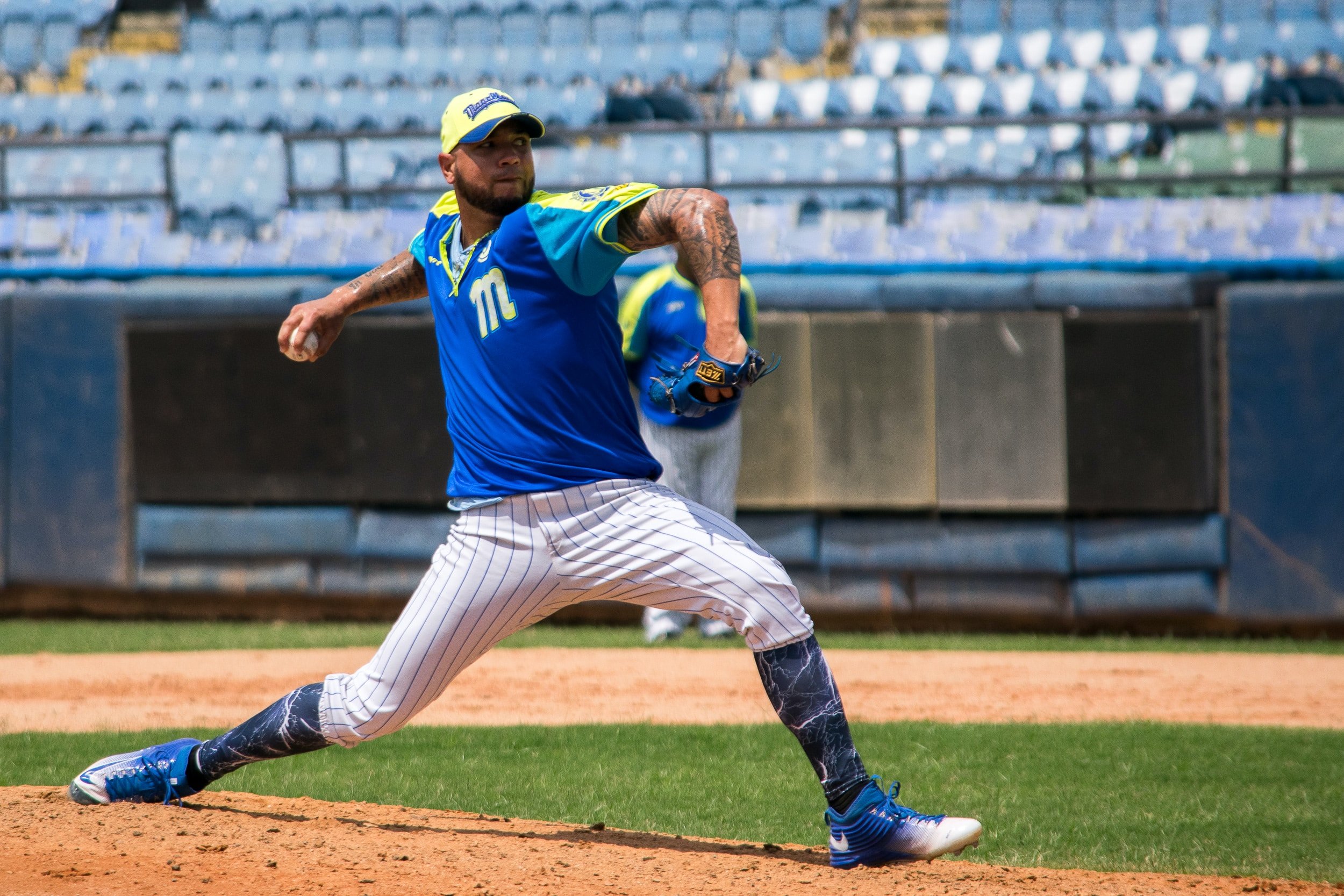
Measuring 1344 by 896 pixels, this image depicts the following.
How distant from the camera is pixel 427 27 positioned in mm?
14414

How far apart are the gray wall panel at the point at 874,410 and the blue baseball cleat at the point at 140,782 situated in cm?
425

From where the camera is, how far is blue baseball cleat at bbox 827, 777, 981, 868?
3084 millimetres

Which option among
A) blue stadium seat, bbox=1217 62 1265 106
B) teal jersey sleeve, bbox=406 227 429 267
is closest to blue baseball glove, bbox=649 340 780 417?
teal jersey sleeve, bbox=406 227 429 267

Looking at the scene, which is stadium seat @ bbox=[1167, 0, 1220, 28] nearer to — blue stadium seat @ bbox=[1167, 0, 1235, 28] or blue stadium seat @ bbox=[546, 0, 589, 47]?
blue stadium seat @ bbox=[1167, 0, 1235, 28]

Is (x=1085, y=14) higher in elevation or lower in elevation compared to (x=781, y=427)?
higher

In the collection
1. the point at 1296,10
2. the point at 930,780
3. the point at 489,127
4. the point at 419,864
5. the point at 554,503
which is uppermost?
the point at 1296,10

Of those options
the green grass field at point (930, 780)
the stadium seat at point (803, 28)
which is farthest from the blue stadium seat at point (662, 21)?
the green grass field at point (930, 780)

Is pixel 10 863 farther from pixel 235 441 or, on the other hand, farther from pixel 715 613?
pixel 235 441

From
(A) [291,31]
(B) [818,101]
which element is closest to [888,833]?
(B) [818,101]

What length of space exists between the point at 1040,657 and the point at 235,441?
14.7 ft

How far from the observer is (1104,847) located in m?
3.63

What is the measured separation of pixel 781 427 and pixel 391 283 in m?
4.02

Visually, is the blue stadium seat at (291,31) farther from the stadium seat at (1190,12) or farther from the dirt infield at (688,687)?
the dirt infield at (688,687)

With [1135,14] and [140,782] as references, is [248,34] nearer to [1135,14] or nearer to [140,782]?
[1135,14]
